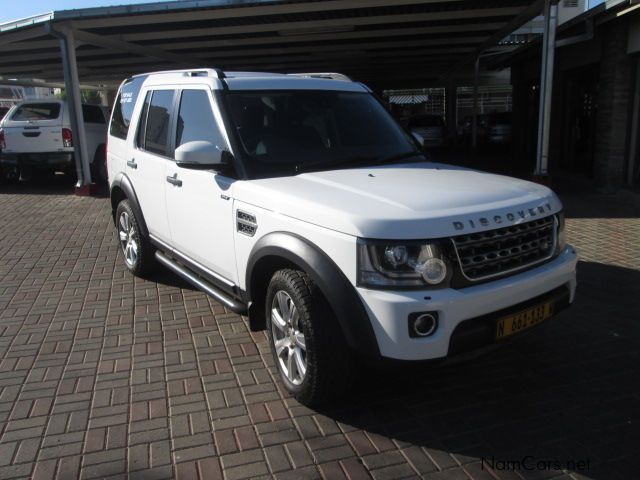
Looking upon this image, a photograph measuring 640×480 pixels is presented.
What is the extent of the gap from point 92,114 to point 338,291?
496 inches

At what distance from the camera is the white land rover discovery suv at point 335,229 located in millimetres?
2787

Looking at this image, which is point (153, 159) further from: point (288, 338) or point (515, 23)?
point (515, 23)

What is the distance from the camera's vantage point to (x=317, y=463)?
2.84m

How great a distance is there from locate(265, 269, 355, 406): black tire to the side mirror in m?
0.93

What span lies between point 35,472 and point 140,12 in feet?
30.8

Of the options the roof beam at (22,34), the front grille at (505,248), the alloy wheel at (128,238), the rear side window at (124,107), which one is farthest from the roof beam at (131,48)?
the front grille at (505,248)

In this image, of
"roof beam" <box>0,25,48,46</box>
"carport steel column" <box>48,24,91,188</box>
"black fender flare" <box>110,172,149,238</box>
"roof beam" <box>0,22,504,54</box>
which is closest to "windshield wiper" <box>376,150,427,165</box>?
"black fender flare" <box>110,172,149,238</box>

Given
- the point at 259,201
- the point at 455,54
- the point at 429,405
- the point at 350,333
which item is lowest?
the point at 429,405

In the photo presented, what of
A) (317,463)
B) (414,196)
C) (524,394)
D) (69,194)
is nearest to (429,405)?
(524,394)

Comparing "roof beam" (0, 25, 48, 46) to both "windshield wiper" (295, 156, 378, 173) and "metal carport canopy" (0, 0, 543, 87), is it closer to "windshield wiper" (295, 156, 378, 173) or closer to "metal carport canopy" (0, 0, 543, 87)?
"metal carport canopy" (0, 0, 543, 87)

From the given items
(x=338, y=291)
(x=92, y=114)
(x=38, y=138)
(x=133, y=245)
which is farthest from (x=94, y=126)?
(x=338, y=291)

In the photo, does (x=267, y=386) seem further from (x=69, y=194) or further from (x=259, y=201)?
(x=69, y=194)

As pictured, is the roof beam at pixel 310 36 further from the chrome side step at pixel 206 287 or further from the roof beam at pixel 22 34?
the chrome side step at pixel 206 287

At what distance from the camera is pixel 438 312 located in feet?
9.02
